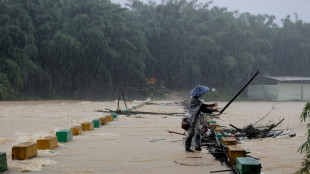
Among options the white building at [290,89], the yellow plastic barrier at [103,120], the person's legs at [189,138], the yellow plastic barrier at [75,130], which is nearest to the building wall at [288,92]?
the white building at [290,89]

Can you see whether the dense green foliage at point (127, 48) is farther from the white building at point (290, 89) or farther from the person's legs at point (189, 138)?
the person's legs at point (189, 138)

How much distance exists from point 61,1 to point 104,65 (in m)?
7.77

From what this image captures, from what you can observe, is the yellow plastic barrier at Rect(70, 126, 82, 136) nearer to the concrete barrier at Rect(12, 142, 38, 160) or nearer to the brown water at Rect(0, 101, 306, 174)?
the brown water at Rect(0, 101, 306, 174)

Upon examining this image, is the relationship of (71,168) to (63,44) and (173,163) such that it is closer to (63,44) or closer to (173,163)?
(173,163)

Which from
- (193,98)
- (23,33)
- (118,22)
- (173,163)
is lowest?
(173,163)

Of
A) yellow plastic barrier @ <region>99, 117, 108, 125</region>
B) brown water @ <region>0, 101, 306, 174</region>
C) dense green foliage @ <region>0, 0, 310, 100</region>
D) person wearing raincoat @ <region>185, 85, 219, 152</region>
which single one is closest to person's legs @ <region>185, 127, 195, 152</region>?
person wearing raincoat @ <region>185, 85, 219, 152</region>

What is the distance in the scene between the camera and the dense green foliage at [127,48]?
2850 centimetres

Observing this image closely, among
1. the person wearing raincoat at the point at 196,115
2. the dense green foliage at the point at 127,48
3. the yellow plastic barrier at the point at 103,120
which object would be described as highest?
the dense green foliage at the point at 127,48

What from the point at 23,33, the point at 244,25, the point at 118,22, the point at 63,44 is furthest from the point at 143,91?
the point at 244,25

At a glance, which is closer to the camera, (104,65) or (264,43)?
(104,65)

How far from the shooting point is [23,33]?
27609 millimetres

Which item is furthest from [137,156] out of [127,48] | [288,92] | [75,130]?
[288,92]

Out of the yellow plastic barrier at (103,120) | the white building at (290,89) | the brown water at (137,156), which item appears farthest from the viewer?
the white building at (290,89)

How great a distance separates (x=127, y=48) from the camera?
34.5m
